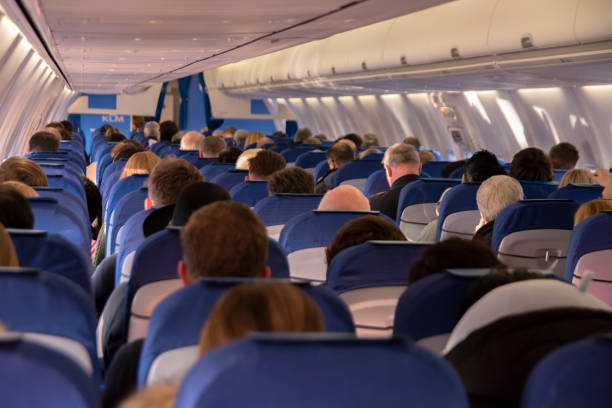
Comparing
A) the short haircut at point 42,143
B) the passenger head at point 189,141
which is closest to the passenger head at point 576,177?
the short haircut at point 42,143

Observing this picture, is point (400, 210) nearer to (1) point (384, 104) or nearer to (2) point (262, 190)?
(2) point (262, 190)

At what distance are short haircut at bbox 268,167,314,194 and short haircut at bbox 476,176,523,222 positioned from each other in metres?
1.35

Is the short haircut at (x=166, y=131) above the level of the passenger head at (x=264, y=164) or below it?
above

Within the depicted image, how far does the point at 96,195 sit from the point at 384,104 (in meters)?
16.8

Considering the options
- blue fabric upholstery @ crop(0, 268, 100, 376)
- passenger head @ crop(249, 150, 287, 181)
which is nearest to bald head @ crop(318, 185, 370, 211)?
passenger head @ crop(249, 150, 287, 181)

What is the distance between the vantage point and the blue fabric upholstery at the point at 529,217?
573 cm

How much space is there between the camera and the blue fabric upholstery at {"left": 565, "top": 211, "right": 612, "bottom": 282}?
5.04 metres

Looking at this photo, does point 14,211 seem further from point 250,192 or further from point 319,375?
point 250,192

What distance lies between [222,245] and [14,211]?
→ 1.77 metres

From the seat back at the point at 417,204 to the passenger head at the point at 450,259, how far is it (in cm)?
437

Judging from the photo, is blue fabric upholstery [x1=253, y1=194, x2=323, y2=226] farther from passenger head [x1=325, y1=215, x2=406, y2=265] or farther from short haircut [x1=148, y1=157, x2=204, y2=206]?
passenger head [x1=325, y1=215, x2=406, y2=265]

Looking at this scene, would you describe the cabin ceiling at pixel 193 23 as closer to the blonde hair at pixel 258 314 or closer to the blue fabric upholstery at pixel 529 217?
the blue fabric upholstery at pixel 529 217

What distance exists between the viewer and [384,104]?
26.3m

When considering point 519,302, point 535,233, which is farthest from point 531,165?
point 519,302
